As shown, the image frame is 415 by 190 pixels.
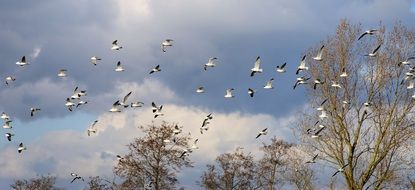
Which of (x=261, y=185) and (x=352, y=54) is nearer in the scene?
(x=352, y=54)

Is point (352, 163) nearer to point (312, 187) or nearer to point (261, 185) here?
point (312, 187)

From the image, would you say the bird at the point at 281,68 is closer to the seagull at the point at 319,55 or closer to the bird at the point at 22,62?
the seagull at the point at 319,55

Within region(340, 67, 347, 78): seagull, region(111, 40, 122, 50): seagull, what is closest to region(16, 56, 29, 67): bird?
region(111, 40, 122, 50): seagull

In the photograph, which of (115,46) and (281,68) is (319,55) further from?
(115,46)

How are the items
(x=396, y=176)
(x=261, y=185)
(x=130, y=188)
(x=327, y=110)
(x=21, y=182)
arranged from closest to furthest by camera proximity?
(x=396, y=176) → (x=327, y=110) → (x=130, y=188) → (x=261, y=185) → (x=21, y=182)

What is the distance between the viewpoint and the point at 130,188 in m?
48.5

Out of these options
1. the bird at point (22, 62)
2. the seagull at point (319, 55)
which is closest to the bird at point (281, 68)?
the seagull at point (319, 55)

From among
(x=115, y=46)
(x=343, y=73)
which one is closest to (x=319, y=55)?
(x=343, y=73)

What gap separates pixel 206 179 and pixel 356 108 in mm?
28065

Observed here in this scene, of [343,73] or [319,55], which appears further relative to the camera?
[319,55]

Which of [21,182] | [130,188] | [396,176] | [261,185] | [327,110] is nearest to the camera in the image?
[396,176]

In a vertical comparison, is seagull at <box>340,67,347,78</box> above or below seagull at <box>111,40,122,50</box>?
below

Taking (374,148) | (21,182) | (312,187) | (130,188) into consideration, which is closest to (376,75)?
(374,148)

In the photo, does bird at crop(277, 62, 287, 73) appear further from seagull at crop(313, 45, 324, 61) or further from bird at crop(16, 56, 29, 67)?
bird at crop(16, 56, 29, 67)
